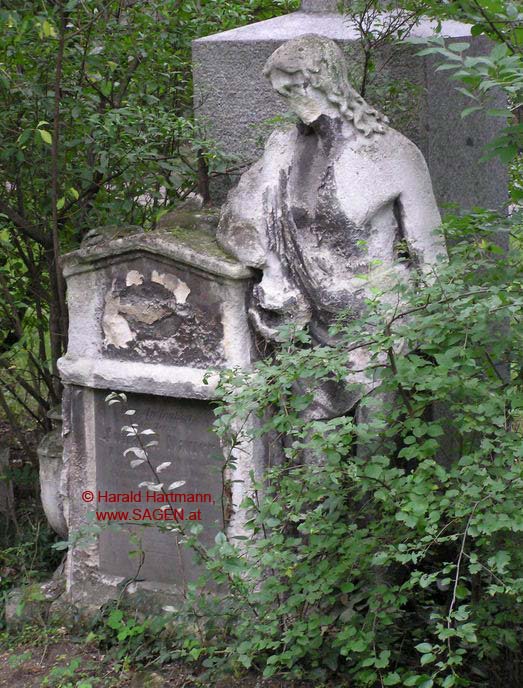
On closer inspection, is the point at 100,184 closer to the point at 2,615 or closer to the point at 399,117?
the point at 399,117

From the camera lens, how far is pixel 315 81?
11.4 feet

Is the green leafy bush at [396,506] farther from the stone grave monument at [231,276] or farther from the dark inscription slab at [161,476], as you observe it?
the dark inscription slab at [161,476]

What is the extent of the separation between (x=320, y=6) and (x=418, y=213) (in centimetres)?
121

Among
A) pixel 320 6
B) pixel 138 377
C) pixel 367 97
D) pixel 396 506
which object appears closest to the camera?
pixel 396 506

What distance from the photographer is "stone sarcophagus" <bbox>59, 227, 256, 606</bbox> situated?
3721 mm

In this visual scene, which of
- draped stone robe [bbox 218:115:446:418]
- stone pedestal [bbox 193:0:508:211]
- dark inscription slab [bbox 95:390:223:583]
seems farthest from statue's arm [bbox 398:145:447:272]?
dark inscription slab [bbox 95:390:223:583]

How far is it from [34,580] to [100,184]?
1739mm

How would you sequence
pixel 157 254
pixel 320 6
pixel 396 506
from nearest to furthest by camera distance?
pixel 396 506 < pixel 157 254 < pixel 320 6

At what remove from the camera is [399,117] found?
13.2ft

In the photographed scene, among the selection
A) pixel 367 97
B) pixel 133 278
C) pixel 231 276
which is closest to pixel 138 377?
pixel 133 278

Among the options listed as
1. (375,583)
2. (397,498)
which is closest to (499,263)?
(397,498)

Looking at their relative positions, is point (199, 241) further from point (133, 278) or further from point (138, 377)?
point (138, 377)

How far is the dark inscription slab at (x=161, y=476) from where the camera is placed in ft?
12.6

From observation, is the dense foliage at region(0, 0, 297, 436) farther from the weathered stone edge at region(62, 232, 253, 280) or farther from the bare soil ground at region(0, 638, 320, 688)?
the bare soil ground at region(0, 638, 320, 688)
